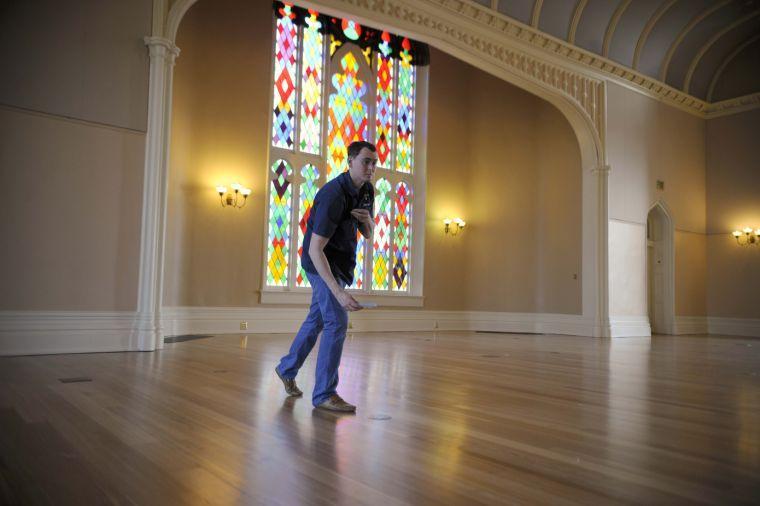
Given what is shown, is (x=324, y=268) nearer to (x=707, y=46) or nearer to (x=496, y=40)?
(x=496, y=40)

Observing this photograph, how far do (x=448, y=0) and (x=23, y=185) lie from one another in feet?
19.0

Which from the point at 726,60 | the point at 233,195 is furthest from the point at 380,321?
the point at 726,60

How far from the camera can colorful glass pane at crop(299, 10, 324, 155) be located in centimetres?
1004

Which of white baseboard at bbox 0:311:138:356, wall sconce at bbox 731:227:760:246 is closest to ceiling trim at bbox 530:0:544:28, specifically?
wall sconce at bbox 731:227:760:246

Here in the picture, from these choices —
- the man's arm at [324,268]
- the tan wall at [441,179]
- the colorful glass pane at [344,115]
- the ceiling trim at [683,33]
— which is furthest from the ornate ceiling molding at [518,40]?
the man's arm at [324,268]

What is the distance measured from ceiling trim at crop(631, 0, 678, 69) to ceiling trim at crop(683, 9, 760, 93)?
1.80 meters

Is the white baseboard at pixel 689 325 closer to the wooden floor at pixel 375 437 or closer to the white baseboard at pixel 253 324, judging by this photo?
the white baseboard at pixel 253 324

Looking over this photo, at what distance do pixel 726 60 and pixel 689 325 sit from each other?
5.62 meters

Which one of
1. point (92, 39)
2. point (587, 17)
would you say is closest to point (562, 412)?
point (92, 39)

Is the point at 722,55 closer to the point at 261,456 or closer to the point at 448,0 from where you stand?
the point at 448,0

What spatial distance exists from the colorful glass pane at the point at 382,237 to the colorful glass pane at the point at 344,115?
3.06ft

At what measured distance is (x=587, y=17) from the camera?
9969 mm

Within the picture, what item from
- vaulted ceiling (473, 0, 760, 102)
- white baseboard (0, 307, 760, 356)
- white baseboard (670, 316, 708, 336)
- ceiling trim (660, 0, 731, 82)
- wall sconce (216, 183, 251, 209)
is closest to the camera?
white baseboard (0, 307, 760, 356)

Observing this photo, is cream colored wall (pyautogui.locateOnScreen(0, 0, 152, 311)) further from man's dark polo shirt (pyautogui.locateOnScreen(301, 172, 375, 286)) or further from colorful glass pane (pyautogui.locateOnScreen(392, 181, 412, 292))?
colorful glass pane (pyautogui.locateOnScreen(392, 181, 412, 292))
